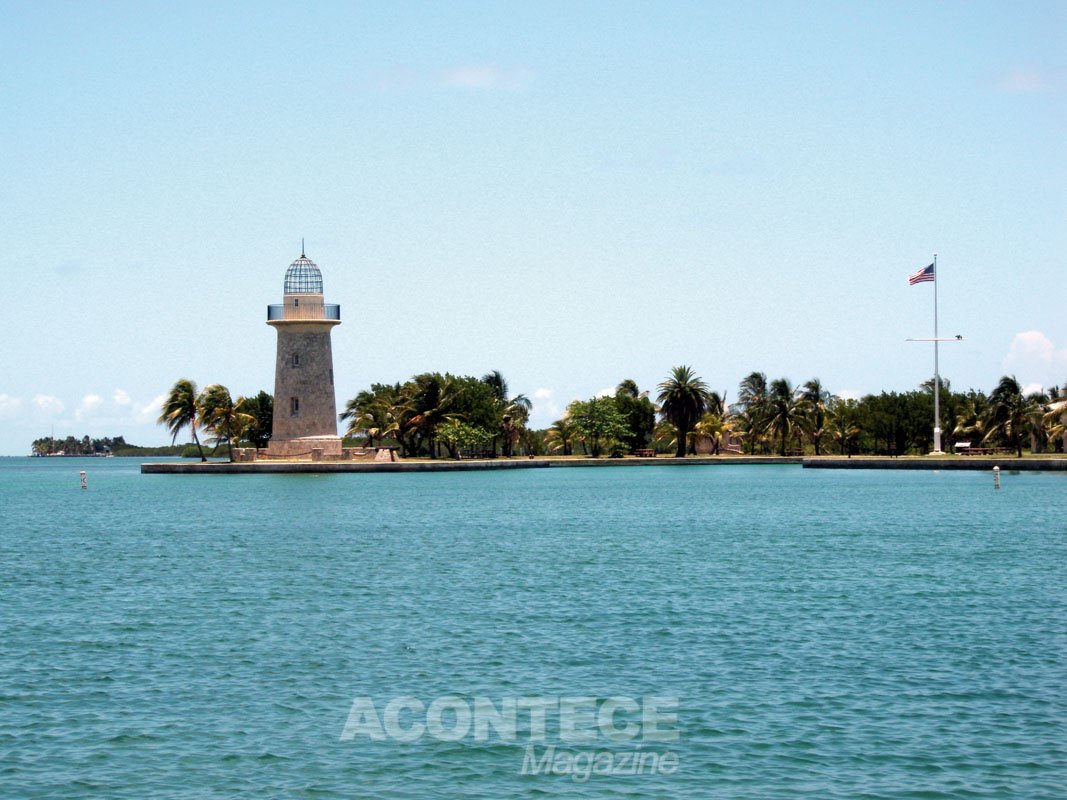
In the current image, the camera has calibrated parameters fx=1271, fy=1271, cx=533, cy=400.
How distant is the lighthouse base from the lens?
84.4 m

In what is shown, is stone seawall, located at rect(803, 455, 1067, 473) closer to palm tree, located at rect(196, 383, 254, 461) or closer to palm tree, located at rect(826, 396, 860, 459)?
palm tree, located at rect(826, 396, 860, 459)

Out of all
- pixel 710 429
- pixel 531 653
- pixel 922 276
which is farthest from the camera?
pixel 710 429

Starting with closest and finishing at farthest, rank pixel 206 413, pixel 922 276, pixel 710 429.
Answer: pixel 922 276
pixel 206 413
pixel 710 429

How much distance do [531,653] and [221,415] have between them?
8105 cm

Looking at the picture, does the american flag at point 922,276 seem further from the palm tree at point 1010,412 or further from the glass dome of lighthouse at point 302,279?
the glass dome of lighthouse at point 302,279

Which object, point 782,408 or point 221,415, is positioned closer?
point 221,415

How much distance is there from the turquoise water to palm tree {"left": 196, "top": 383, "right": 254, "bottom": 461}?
52686 mm

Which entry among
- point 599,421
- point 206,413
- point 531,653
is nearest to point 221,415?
point 206,413

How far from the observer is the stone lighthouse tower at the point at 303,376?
83750 mm

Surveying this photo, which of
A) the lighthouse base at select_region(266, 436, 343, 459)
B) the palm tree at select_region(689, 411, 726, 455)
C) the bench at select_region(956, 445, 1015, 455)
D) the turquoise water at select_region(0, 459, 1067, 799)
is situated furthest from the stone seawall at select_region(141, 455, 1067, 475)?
the turquoise water at select_region(0, 459, 1067, 799)

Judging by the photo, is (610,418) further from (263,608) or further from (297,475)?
(263,608)

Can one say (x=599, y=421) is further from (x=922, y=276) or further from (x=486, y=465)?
(x=922, y=276)

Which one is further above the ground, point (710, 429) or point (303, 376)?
point (303, 376)

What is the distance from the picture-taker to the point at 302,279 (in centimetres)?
8588
